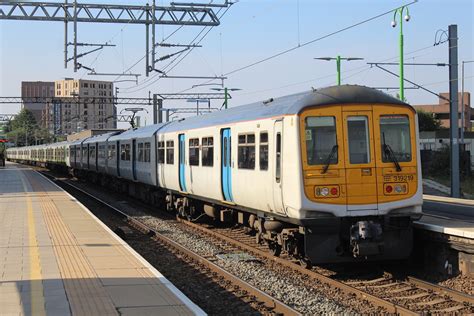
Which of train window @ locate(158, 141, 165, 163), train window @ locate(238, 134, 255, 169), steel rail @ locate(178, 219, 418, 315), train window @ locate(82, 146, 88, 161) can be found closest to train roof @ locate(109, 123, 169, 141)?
train window @ locate(158, 141, 165, 163)

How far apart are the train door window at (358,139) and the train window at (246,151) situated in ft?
7.80

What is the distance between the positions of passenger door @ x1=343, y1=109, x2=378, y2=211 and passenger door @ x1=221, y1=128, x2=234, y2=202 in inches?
151

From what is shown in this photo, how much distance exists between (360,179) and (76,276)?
473 centimetres

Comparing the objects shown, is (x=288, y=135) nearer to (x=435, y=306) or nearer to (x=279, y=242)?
(x=279, y=242)

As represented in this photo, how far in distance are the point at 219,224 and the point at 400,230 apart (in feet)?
27.9

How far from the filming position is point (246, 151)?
1208 cm

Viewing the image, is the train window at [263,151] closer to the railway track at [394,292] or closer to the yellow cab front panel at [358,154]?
the yellow cab front panel at [358,154]

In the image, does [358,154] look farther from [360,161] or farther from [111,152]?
[111,152]

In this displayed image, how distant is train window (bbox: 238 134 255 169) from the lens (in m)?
11.7

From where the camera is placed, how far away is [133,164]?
82.6ft

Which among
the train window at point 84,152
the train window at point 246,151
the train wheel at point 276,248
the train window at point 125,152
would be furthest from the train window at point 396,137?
the train window at point 84,152

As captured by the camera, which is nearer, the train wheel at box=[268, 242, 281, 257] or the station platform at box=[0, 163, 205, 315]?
the station platform at box=[0, 163, 205, 315]

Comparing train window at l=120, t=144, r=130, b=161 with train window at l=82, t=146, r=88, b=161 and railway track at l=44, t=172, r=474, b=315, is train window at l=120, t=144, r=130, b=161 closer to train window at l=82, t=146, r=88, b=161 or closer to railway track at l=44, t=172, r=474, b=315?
train window at l=82, t=146, r=88, b=161

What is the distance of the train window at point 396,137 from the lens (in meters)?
9.98
